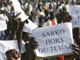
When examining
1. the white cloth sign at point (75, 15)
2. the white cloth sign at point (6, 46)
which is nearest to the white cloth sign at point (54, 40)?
the white cloth sign at point (6, 46)

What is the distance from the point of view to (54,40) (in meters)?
4.41

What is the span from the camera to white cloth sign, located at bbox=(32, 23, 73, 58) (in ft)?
14.1

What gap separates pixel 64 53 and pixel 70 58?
0.11 metres

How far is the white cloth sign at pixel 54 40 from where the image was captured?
430cm

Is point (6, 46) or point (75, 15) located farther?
point (75, 15)

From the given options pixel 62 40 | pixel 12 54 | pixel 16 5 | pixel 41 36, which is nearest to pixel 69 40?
pixel 62 40

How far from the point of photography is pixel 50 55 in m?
4.28

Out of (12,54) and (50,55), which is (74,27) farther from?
(12,54)


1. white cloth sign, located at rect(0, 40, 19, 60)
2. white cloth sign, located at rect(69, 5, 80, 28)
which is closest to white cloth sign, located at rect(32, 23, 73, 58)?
white cloth sign, located at rect(0, 40, 19, 60)

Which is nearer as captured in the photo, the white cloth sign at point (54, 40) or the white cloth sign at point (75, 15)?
the white cloth sign at point (54, 40)

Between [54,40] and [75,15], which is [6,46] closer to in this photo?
[54,40]

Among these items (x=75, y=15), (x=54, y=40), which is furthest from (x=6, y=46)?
(x=75, y=15)

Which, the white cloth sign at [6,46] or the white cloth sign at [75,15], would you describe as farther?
the white cloth sign at [75,15]

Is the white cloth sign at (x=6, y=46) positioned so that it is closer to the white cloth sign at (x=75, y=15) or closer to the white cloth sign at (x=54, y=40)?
the white cloth sign at (x=54, y=40)
